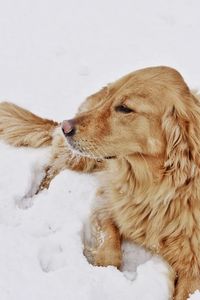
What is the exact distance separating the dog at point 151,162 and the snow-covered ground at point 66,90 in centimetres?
15

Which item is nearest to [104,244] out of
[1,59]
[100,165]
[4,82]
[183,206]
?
[183,206]

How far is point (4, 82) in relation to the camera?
554 centimetres

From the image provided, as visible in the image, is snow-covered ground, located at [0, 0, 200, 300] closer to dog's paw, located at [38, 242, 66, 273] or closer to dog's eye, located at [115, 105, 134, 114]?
dog's paw, located at [38, 242, 66, 273]

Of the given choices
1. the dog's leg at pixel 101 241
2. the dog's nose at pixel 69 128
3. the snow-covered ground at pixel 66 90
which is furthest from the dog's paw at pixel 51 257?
the dog's nose at pixel 69 128

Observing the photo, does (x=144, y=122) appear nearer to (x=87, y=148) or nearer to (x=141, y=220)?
(x=87, y=148)

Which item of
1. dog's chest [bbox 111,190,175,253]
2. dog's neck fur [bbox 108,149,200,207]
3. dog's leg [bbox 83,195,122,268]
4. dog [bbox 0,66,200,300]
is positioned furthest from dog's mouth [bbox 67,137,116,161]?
dog's leg [bbox 83,195,122,268]

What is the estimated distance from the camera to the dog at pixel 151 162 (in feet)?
10.7

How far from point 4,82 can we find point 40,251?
2686mm

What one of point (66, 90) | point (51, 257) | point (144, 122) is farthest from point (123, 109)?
point (66, 90)

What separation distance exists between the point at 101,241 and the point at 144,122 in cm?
97

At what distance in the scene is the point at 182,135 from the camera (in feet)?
10.5

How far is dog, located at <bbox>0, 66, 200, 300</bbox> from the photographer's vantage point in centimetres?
325

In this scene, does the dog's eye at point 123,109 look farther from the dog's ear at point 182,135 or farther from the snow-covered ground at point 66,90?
the snow-covered ground at point 66,90

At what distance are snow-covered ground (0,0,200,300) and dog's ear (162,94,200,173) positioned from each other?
2.55 ft
